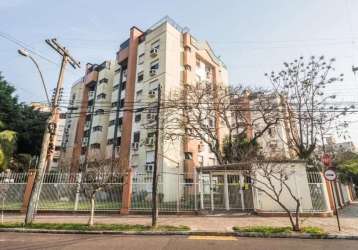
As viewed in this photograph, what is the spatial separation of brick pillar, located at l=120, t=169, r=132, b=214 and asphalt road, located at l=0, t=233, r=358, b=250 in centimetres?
585

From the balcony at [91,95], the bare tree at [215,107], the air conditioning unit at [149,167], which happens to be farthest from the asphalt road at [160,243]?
the balcony at [91,95]

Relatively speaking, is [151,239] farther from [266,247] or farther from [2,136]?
[2,136]

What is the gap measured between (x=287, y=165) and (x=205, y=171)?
5.28 meters

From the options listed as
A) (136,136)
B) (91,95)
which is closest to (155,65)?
(136,136)

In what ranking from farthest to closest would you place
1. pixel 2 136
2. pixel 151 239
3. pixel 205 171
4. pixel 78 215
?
pixel 2 136
pixel 205 171
pixel 78 215
pixel 151 239

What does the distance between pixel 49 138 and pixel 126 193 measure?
5.73 m

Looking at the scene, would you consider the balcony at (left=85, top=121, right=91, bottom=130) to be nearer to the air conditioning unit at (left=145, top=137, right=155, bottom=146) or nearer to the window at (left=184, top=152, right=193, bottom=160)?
the air conditioning unit at (left=145, top=137, right=155, bottom=146)

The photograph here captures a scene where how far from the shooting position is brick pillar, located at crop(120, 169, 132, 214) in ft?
49.1

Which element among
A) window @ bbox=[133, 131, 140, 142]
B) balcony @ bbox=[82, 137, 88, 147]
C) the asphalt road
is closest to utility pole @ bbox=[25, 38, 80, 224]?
the asphalt road

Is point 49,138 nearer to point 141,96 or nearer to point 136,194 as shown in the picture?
point 136,194

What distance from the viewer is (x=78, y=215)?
49.4 feet

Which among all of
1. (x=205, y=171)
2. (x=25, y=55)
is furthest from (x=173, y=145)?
(x=25, y=55)

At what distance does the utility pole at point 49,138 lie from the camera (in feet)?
38.1

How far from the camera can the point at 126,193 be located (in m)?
15.2
